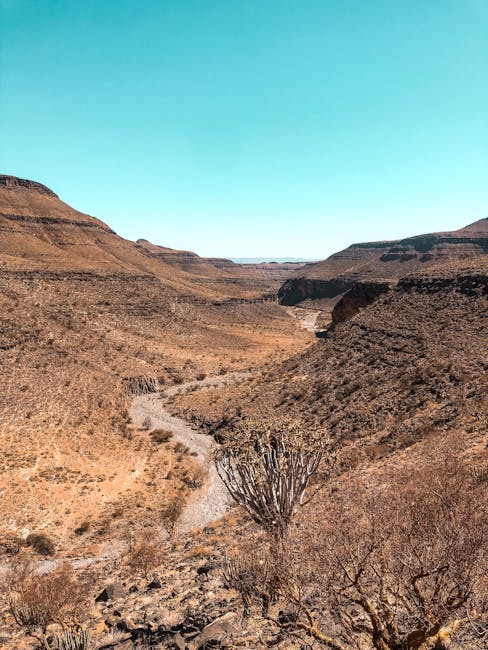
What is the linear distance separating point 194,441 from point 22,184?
97.9 meters

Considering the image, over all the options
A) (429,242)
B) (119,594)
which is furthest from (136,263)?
(429,242)

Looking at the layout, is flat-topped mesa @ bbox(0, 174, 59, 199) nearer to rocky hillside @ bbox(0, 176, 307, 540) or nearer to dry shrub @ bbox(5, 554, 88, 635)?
rocky hillside @ bbox(0, 176, 307, 540)

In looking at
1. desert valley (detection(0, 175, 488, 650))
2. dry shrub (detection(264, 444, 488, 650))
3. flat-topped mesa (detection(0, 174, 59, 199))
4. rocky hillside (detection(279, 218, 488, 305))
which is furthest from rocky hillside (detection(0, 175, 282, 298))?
dry shrub (detection(264, 444, 488, 650))

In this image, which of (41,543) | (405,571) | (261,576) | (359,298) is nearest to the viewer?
(405,571)

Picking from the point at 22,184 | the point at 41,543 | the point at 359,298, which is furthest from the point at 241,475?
the point at 22,184

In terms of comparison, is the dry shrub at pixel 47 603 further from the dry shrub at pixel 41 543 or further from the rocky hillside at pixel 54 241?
the rocky hillside at pixel 54 241

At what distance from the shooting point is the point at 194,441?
2706 cm

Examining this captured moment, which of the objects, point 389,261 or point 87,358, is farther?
point 389,261

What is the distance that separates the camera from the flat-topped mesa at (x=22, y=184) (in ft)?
307

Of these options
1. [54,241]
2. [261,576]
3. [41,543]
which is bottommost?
[41,543]

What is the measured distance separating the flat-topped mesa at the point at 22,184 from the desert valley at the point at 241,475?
55.2 meters

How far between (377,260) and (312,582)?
5542 inches

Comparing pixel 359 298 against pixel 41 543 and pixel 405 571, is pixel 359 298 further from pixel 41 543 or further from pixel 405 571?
pixel 405 571

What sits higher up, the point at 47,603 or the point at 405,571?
the point at 405,571
